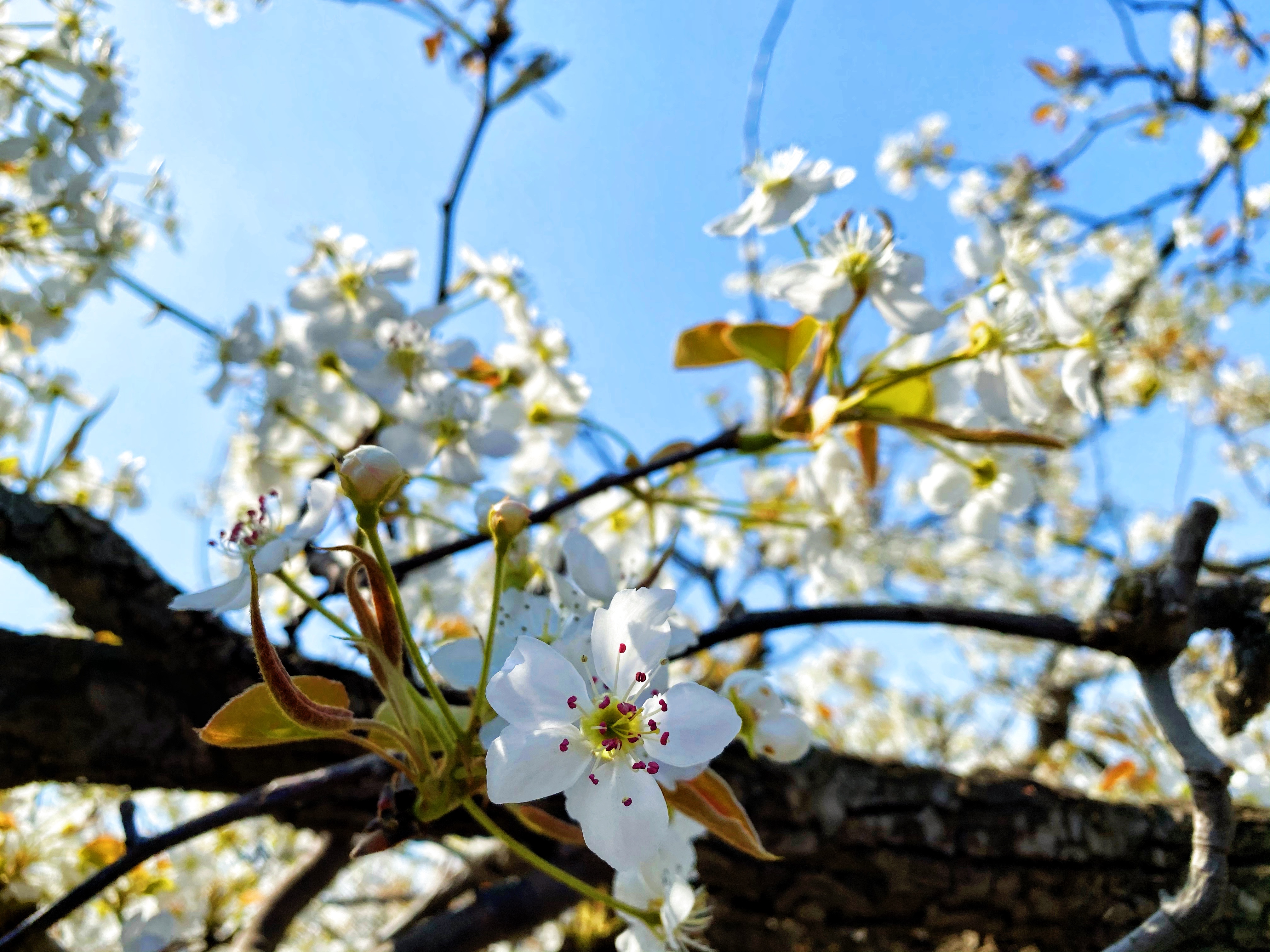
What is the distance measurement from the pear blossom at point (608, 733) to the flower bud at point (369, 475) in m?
0.13

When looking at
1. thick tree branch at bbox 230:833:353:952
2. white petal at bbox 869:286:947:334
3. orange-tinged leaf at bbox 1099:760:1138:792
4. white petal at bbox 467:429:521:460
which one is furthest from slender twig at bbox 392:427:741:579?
orange-tinged leaf at bbox 1099:760:1138:792

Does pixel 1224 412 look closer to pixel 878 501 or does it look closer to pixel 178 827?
pixel 878 501

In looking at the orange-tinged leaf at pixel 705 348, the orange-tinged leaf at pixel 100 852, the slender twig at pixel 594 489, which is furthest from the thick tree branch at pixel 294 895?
the orange-tinged leaf at pixel 705 348

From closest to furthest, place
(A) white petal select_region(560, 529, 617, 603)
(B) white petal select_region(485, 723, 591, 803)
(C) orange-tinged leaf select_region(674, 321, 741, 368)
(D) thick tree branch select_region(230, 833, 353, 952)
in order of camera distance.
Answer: (B) white petal select_region(485, 723, 591, 803), (A) white petal select_region(560, 529, 617, 603), (C) orange-tinged leaf select_region(674, 321, 741, 368), (D) thick tree branch select_region(230, 833, 353, 952)

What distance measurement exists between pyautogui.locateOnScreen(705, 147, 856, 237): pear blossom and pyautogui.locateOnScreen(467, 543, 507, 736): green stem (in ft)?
1.80

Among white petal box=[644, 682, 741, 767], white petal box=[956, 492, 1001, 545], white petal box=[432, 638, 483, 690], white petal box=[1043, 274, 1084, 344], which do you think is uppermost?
white petal box=[1043, 274, 1084, 344]

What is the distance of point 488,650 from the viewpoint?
17.6 inches

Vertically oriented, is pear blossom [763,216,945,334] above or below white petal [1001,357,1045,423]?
above

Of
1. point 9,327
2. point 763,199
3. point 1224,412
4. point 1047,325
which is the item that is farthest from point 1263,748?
point 1224,412

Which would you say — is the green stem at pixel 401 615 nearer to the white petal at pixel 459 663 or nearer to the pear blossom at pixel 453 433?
the white petal at pixel 459 663

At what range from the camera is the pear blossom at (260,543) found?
50 cm

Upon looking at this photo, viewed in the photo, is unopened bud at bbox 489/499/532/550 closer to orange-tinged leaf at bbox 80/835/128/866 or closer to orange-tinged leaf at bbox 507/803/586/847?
orange-tinged leaf at bbox 507/803/586/847

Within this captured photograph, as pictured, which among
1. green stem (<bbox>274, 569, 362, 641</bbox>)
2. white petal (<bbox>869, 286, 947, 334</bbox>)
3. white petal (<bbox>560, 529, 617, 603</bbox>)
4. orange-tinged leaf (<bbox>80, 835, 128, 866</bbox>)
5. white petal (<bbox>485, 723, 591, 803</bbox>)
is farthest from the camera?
orange-tinged leaf (<bbox>80, 835, 128, 866</bbox>)

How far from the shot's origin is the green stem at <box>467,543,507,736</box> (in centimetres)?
44
